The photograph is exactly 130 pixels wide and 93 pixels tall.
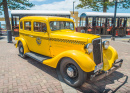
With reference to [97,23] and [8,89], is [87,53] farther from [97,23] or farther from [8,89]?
[97,23]

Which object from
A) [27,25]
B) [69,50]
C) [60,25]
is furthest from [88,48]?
[27,25]

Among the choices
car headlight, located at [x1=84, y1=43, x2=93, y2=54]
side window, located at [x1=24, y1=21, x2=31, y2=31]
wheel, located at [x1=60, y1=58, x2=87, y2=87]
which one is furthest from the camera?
side window, located at [x1=24, y1=21, x2=31, y2=31]

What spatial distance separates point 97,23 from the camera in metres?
14.8

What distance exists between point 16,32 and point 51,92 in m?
11.0

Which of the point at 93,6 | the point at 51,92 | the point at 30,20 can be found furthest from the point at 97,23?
the point at 51,92

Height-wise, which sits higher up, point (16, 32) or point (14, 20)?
point (14, 20)

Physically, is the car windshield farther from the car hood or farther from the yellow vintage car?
the car hood

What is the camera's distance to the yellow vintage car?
3219mm

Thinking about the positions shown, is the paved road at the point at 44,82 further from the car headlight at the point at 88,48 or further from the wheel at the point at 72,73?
the car headlight at the point at 88,48

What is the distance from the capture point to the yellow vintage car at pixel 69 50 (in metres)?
3.22

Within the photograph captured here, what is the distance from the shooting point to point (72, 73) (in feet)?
11.1

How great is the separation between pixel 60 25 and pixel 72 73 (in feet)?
7.01

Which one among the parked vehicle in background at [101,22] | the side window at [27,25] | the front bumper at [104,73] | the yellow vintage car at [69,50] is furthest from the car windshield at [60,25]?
the parked vehicle in background at [101,22]

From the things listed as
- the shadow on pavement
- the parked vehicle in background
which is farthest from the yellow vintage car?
the parked vehicle in background
